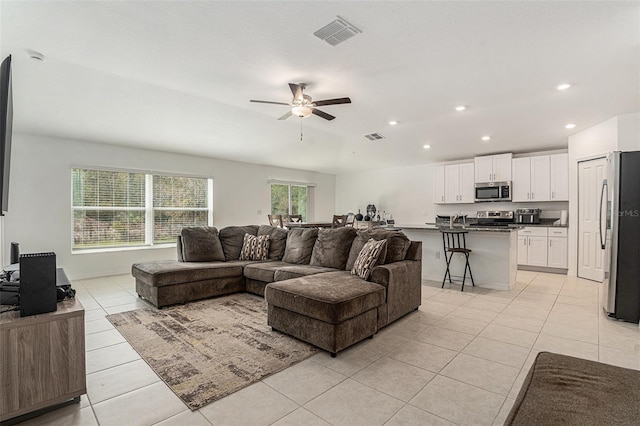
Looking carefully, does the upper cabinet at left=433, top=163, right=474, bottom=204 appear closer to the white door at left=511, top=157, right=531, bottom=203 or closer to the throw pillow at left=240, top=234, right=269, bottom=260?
the white door at left=511, top=157, right=531, bottom=203

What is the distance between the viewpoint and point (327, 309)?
256 cm

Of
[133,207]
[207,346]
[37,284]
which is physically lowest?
[207,346]

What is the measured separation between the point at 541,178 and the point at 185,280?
266 inches

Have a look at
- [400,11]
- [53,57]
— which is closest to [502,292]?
[400,11]

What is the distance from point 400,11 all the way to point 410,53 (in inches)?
30.3

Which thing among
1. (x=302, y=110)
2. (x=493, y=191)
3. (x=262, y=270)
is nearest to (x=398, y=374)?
(x=262, y=270)

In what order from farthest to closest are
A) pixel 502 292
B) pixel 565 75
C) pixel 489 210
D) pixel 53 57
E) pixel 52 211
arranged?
pixel 489 210
pixel 52 211
pixel 502 292
pixel 565 75
pixel 53 57

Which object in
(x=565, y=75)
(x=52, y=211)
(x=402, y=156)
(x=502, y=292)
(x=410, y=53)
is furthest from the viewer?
(x=402, y=156)

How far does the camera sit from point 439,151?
23.9ft

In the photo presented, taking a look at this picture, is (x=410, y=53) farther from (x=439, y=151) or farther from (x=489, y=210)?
(x=489, y=210)

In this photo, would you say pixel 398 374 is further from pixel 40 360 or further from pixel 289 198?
pixel 289 198

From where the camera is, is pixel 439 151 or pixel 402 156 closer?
pixel 439 151

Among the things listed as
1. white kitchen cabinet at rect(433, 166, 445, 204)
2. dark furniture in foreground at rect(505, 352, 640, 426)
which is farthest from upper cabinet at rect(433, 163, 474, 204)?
dark furniture in foreground at rect(505, 352, 640, 426)

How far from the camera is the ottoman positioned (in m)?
2.57
